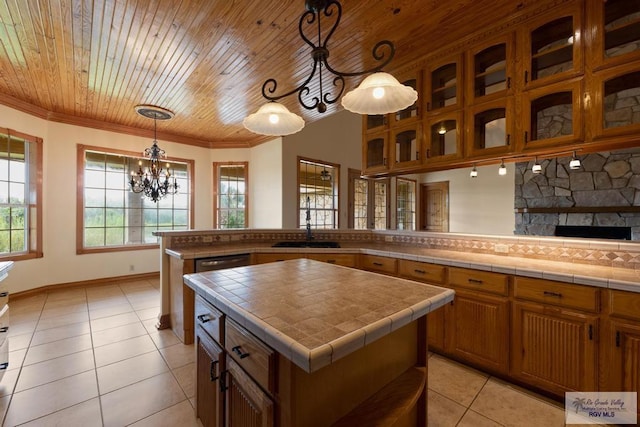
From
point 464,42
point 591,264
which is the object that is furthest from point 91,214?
point 591,264

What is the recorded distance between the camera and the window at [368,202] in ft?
20.6

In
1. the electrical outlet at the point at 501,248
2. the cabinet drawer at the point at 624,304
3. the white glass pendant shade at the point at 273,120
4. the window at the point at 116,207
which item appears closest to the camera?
the cabinet drawer at the point at 624,304

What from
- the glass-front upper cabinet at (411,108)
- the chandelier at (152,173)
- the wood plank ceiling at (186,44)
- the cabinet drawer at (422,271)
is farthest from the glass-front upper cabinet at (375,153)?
the chandelier at (152,173)

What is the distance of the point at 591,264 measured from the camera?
6.61ft

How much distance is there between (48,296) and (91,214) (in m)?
1.37

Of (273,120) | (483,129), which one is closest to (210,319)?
(273,120)

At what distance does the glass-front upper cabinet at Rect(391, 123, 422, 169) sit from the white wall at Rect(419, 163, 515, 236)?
3.61 metres

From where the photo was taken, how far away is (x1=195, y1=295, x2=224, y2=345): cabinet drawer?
122cm

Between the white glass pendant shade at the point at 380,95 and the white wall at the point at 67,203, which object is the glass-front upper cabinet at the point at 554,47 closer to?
the white glass pendant shade at the point at 380,95

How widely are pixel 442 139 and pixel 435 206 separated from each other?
4.82 meters

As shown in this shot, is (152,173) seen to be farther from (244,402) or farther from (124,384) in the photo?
(244,402)

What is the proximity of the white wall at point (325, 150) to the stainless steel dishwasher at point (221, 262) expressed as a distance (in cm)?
214

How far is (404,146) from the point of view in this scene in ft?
9.86

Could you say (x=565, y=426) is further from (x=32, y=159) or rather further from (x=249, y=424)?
(x=32, y=159)
